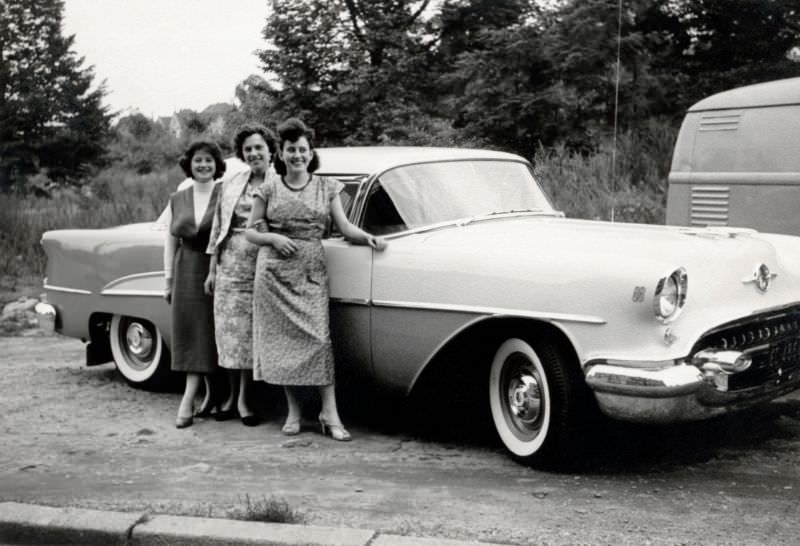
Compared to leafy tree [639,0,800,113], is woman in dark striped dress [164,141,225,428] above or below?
below

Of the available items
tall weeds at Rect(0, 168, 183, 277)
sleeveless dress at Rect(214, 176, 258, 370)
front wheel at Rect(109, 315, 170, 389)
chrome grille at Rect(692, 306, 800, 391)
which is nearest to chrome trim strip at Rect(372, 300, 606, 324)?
chrome grille at Rect(692, 306, 800, 391)

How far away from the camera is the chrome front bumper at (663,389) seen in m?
4.13

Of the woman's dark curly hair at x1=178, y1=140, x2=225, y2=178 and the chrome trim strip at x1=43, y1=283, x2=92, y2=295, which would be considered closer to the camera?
the woman's dark curly hair at x1=178, y1=140, x2=225, y2=178

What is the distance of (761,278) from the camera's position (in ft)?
15.7

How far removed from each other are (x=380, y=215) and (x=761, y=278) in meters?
1.94

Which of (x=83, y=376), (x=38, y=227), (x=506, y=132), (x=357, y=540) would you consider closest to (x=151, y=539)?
(x=357, y=540)

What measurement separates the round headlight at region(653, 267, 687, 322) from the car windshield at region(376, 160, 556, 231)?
4.46ft

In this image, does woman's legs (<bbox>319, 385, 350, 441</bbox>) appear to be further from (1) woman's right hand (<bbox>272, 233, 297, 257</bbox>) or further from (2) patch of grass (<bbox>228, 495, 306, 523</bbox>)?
(2) patch of grass (<bbox>228, 495, 306, 523</bbox>)

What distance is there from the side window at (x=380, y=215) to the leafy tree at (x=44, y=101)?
1386 centimetres

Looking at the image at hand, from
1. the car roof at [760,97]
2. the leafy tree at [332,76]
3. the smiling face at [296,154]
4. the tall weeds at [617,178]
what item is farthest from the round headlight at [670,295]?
the leafy tree at [332,76]

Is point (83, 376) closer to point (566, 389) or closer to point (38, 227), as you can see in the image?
point (566, 389)

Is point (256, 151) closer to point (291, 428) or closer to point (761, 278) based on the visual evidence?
point (291, 428)

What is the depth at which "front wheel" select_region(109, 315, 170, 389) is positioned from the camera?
6633 mm

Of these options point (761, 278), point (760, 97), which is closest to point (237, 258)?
point (761, 278)
